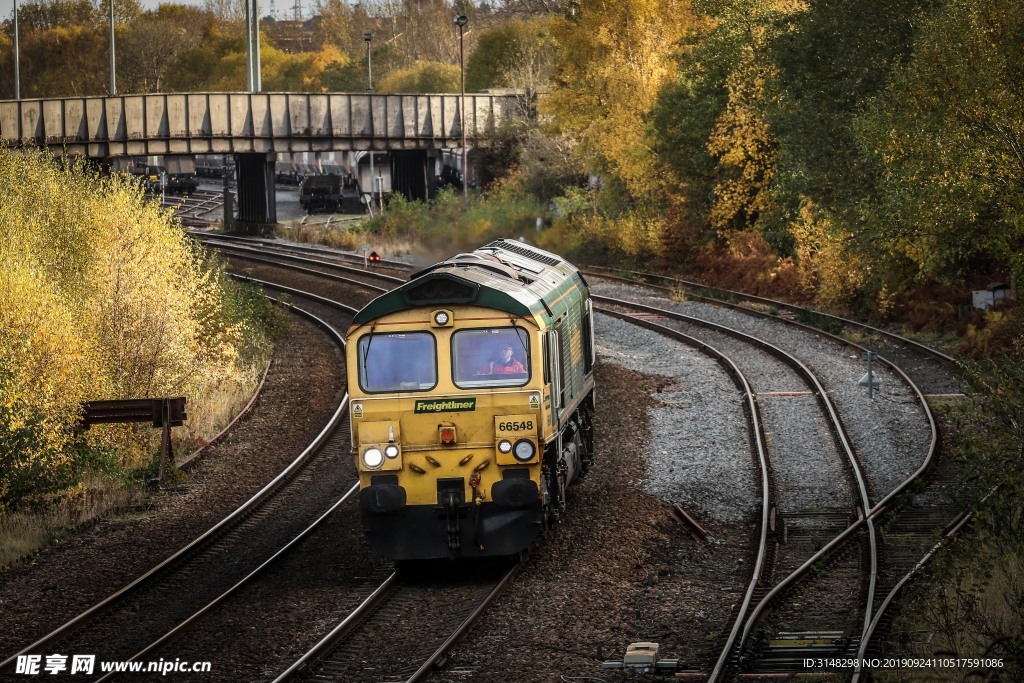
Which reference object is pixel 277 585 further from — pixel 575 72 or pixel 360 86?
pixel 360 86

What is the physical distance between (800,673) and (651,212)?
1308 inches

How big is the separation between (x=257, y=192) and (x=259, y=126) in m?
3.94

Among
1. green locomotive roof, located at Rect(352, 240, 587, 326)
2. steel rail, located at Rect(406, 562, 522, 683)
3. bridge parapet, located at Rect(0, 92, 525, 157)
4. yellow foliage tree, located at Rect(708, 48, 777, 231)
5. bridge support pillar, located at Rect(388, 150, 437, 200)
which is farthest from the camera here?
bridge support pillar, located at Rect(388, 150, 437, 200)

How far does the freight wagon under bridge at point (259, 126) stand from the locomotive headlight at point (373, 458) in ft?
115

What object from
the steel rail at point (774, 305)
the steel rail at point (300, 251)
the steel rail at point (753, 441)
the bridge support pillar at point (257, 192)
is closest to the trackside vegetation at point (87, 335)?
the steel rail at point (753, 441)

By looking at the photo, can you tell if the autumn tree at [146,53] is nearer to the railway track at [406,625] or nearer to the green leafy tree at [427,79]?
the green leafy tree at [427,79]

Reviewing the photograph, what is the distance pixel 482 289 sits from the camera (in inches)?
509

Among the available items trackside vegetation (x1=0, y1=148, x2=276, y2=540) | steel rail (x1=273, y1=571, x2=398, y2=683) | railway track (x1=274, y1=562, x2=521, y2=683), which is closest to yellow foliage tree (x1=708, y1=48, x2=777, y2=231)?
trackside vegetation (x1=0, y1=148, x2=276, y2=540)

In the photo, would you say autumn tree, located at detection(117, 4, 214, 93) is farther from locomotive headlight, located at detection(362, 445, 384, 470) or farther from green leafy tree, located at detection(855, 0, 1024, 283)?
locomotive headlight, located at detection(362, 445, 384, 470)

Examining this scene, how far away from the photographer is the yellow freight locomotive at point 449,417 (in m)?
12.8

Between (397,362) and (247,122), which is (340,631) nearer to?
(397,362)

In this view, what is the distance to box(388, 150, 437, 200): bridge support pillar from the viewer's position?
191ft

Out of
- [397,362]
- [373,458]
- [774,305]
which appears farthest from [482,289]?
[774,305]

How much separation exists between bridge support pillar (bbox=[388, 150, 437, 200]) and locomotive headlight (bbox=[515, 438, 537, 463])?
4621 centimetres
